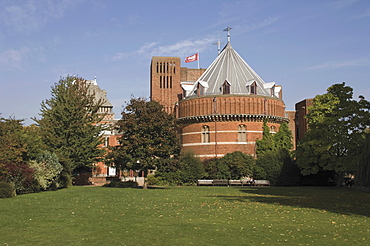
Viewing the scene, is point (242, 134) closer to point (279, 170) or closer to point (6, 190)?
point (279, 170)

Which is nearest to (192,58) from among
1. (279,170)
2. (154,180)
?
(279,170)

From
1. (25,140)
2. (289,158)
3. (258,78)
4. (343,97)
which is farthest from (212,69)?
(25,140)

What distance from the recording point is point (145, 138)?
118 ft

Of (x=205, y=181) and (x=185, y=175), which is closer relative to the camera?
(x=185, y=175)

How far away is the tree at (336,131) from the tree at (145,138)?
13705 mm

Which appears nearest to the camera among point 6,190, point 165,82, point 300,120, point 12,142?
point 6,190

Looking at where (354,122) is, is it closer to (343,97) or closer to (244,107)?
(343,97)

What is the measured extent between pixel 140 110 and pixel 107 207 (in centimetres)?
1898

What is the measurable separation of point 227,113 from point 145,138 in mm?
20056

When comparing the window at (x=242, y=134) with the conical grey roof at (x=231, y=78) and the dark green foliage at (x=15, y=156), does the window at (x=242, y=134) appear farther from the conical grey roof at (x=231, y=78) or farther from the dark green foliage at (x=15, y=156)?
the dark green foliage at (x=15, y=156)

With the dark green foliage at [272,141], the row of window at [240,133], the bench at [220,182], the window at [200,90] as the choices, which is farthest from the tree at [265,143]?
the window at [200,90]

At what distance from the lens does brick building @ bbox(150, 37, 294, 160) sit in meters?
54.0

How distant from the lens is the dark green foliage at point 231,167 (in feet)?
158

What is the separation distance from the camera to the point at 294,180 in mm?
47344
